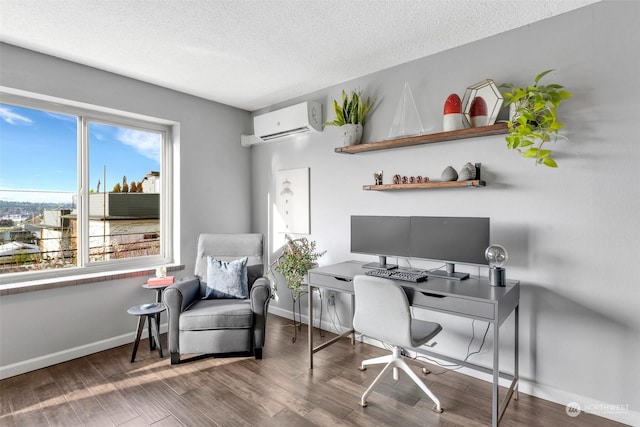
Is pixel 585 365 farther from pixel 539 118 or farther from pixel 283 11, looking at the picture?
pixel 283 11

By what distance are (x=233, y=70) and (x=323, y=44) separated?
3.12 ft

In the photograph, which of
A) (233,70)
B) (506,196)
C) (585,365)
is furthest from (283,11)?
(585,365)

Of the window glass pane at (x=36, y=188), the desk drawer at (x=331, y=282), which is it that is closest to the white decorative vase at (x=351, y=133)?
the desk drawer at (x=331, y=282)

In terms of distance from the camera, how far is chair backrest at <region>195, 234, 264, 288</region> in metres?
3.37

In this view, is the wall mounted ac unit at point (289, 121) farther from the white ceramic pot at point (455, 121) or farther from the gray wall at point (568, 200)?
the white ceramic pot at point (455, 121)

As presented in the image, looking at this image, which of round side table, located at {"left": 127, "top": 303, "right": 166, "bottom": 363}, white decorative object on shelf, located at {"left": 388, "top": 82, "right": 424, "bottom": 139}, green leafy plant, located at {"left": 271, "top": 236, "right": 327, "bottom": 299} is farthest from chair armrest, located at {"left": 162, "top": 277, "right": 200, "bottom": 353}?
white decorative object on shelf, located at {"left": 388, "top": 82, "right": 424, "bottom": 139}

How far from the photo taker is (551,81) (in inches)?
88.7

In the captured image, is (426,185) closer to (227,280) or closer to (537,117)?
(537,117)

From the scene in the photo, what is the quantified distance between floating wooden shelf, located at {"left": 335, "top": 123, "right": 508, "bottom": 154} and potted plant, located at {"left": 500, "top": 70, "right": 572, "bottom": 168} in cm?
14

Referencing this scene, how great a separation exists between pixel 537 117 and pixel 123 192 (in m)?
3.67

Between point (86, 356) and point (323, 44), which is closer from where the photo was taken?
point (323, 44)

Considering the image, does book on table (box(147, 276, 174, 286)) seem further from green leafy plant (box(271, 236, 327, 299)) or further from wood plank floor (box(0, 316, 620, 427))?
green leafy plant (box(271, 236, 327, 299))

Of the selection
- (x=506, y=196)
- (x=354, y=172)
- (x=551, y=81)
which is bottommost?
(x=506, y=196)

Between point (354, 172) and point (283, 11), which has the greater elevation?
point (283, 11)
